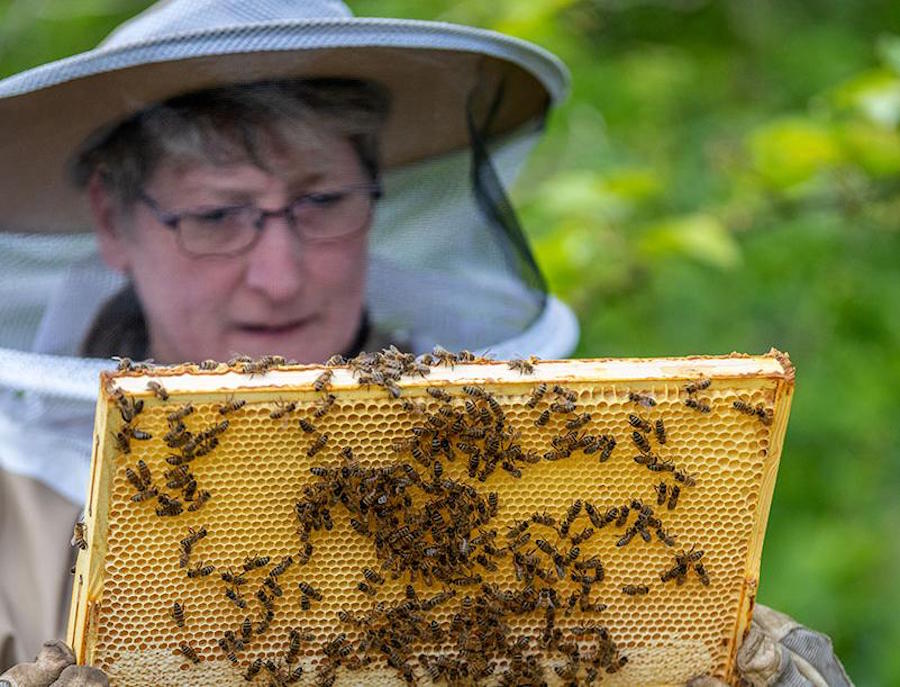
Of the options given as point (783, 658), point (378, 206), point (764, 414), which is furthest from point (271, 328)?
point (783, 658)

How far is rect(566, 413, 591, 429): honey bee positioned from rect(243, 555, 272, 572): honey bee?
63cm

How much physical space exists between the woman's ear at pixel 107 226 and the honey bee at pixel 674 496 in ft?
5.86

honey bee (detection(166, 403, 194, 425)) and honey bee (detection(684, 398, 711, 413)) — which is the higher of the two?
honey bee (detection(166, 403, 194, 425))

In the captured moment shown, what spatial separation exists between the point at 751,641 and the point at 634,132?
436cm

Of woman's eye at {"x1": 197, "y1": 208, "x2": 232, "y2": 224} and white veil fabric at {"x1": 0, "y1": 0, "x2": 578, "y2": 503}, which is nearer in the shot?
white veil fabric at {"x1": 0, "y1": 0, "x2": 578, "y2": 503}

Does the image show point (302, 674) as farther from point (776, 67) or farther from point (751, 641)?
point (776, 67)

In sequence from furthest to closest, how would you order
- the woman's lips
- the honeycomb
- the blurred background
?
the blurred background → the woman's lips → the honeycomb

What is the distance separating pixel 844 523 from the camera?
627 cm

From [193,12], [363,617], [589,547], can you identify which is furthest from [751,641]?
[193,12]

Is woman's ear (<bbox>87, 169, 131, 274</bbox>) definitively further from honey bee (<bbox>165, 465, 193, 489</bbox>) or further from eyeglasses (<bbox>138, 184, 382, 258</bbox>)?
honey bee (<bbox>165, 465, 193, 489</bbox>)

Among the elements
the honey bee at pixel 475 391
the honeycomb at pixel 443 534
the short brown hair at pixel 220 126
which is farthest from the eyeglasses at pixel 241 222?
the honey bee at pixel 475 391

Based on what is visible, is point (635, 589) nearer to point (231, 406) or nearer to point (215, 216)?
point (231, 406)

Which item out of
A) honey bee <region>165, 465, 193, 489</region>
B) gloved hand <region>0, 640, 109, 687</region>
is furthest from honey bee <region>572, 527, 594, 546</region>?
gloved hand <region>0, 640, 109, 687</region>

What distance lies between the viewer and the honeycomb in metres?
1.92
